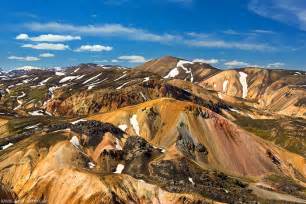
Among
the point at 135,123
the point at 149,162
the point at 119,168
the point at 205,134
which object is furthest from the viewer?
the point at 135,123

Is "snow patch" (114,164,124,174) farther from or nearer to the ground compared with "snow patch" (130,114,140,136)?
nearer to the ground

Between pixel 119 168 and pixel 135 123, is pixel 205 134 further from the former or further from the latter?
pixel 119 168

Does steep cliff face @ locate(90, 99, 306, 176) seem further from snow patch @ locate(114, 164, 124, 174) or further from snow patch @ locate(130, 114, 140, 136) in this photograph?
snow patch @ locate(114, 164, 124, 174)

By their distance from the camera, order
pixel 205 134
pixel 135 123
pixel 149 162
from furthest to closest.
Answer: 1. pixel 135 123
2. pixel 205 134
3. pixel 149 162

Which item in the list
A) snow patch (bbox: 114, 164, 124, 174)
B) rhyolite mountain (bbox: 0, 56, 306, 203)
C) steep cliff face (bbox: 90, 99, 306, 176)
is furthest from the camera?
steep cliff face (bbox: 90, 99, 306, 176)

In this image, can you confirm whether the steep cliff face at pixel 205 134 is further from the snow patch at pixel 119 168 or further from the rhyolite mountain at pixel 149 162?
the snow patch at pixel 119 168

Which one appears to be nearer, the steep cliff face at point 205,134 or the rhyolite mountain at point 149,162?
the rhyolite mountain at point 149,162

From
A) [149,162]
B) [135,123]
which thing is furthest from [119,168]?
[135,123]

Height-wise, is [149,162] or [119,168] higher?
[149,162]

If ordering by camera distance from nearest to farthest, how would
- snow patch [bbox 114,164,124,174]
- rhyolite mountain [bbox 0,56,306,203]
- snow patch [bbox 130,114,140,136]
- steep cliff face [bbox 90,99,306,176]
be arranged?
rhyolite mountain [bbox 0,56,306,203]
snow patch [bbox 114,164,124,174]
steep cliff face [bbox 90,99,306,176]
snow patch [bbox 130,114,140,136]

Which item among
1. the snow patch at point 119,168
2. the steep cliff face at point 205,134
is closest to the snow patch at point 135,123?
the steep cliff face at point 205,134

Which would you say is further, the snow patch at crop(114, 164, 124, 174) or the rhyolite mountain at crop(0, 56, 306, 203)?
the snow patch at crop(114, 164, 124, 174)

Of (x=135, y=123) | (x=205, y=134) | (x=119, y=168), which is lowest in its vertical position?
(x=119, y=168)

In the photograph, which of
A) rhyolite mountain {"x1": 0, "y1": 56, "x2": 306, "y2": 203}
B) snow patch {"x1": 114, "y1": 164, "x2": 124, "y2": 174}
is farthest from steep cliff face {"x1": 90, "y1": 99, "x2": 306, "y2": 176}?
snow patch {"x1": 114, "y1": 164, "x2": 124, "y2": 174}
